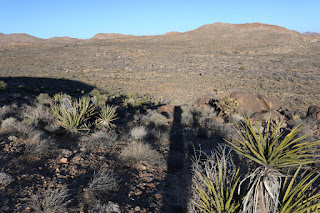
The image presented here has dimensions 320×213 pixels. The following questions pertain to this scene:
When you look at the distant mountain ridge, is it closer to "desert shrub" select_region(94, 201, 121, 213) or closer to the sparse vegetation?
the sparse vegetation

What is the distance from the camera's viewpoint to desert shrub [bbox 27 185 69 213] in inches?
124

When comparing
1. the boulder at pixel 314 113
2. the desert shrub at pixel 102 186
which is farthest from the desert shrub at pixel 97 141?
the boulder at pixel 314 113

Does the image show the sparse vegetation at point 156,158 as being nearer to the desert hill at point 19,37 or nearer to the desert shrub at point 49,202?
the desert shrub at point 49,202

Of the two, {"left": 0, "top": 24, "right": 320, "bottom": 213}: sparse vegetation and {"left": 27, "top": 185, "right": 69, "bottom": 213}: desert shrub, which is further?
{"left": 27, "top": 185, "right": 69, "bottom": 213}: desert shrub

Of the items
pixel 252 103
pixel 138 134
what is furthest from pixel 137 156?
pixel 252 103

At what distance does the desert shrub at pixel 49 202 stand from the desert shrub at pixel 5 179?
59cm

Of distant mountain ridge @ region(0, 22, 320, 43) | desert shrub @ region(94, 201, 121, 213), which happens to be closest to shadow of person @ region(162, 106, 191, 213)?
desert shrub @ region(94, 201, 121, 213)

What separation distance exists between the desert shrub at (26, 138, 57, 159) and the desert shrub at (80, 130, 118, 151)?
0.70 meters

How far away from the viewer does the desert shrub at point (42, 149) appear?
4781 millimetres

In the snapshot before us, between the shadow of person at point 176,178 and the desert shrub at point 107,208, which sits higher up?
the desert shrub at point 107,208

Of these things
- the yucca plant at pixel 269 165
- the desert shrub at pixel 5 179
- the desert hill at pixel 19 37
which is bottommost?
the desert shrub at pixel 5 179

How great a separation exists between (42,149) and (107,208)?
8.10ft

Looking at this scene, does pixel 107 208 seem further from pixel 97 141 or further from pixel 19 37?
pixel 19 37

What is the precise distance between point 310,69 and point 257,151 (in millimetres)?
32872
